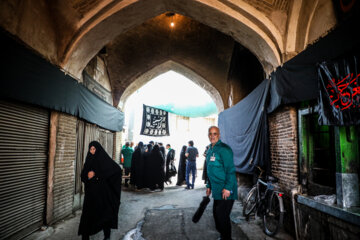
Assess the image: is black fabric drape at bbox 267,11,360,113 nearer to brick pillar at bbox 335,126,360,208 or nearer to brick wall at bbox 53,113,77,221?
brick pillar at bbox 335,126,360,208

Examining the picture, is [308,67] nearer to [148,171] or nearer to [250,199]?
[250,199]

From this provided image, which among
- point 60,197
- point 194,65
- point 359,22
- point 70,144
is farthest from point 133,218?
point 194,65

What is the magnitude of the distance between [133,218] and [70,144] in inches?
93.5

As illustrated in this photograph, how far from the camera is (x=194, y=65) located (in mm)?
9352

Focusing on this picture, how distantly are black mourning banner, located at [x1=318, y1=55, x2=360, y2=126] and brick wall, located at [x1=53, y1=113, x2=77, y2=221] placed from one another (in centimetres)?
513

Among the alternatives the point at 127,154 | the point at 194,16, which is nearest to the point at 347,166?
the point at 194,16

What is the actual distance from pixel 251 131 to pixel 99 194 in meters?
3.95

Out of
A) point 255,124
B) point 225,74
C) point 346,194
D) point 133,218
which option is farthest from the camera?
point 225,74

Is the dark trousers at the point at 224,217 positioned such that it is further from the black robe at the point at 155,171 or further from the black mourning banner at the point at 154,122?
the black mourning banner at the point at 154,122

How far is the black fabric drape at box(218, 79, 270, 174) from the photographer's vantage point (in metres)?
4.93

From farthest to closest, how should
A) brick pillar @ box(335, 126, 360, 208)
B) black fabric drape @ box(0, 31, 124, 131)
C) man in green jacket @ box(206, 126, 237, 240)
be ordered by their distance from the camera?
black fabric drape @ box(0, 31, 124, 131) < man in green jacket @ box(206, 126, 237, 240) < brick pillar @ box(335, 126, 360, 208)

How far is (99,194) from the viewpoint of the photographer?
3.65 m

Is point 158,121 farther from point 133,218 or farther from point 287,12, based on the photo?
point 287,12

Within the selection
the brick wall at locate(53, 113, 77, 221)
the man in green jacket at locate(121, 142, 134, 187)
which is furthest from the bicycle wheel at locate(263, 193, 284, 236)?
the man in green jacket at locate(121, 142, 134, 187)
